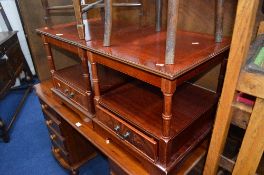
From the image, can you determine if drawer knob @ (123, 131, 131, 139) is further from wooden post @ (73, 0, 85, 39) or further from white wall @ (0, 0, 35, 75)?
white wall @ (0, 0, 35, 75)

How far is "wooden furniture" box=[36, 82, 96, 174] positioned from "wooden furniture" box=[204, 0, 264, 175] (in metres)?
0.85

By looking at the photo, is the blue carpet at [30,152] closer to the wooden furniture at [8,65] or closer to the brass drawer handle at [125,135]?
the wooden furniture at [8,65]

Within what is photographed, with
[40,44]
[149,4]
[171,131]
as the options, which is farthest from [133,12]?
[40,44]

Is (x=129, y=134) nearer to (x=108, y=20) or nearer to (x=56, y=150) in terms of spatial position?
(x=108, y=20)

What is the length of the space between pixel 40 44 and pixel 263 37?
1678 mm

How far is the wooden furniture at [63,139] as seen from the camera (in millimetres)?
1321

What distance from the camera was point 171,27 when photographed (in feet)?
1.89

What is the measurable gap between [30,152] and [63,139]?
642mm

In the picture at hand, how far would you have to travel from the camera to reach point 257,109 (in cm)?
59

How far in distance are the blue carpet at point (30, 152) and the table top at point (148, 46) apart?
1060 mm

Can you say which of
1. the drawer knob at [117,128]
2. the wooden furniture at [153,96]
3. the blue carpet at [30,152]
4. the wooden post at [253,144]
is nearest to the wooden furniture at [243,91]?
the wooden post at [253,144]

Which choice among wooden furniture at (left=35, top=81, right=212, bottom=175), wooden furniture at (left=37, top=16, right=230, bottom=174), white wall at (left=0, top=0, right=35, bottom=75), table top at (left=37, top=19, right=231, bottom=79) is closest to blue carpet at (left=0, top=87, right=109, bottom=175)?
wooden furniture at (left=35, top=81, right=212, bottom=175)

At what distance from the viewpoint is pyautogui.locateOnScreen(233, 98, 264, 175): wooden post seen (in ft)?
1.93

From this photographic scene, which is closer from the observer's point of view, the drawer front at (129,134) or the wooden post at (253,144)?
the wooden post at (253,144)
